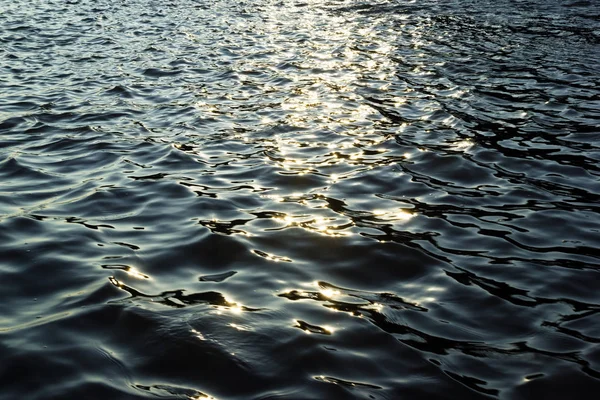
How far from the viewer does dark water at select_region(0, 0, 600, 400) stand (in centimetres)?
400

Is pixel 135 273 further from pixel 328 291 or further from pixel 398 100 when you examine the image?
pixel 398 100

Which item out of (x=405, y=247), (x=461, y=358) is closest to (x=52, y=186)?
(x=405, y=247)

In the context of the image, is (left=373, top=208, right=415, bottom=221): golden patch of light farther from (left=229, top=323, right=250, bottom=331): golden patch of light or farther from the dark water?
(left=229, top=323, right=250, bottom=331): golden patch of light

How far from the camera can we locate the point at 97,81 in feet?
39.3

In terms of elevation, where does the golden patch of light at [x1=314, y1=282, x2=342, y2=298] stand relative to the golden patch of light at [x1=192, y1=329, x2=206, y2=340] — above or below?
below

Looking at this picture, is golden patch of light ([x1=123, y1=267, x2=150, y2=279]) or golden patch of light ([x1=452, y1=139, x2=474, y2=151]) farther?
golden patch of light ([x1=452, y1=139, x2=474, y2=151])

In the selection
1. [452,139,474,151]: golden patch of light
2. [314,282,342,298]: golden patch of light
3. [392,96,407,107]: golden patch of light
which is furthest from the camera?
[392,96,407,107]: golden patch of light

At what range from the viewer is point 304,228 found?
235 inches

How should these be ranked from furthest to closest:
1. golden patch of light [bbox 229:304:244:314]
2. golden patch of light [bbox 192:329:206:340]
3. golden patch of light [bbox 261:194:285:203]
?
golden patch of light [bbox 261:194:285:203], golden patch of light [bbox 229:304:244:314], golden patch of light [bbox 192:329:206:340]

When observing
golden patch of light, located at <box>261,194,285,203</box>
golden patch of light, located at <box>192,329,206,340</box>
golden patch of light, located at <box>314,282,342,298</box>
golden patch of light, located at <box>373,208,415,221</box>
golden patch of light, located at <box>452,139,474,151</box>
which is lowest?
golden patch of light, located at <box>261,194,285,203</box>

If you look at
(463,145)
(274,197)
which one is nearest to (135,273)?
(274,197)

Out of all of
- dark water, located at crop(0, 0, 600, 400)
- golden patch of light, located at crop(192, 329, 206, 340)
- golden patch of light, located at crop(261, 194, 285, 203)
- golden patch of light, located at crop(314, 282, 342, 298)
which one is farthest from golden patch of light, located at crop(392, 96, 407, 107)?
golden patch of light, located at crop(192, 329, 206, 340)

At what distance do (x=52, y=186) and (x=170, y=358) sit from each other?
378 centimetres

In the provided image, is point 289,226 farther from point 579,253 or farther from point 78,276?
point 579,253
